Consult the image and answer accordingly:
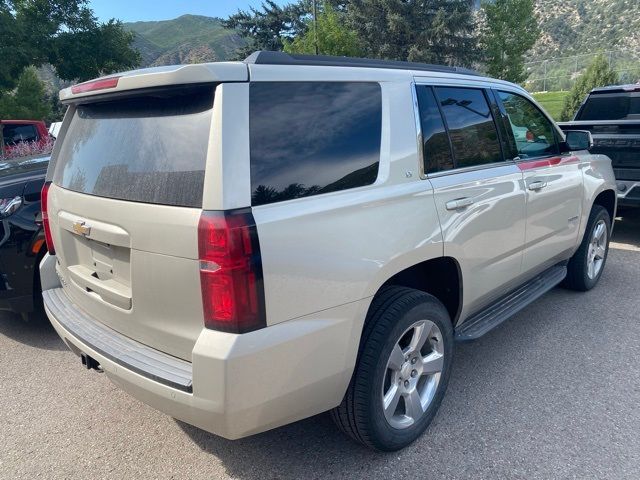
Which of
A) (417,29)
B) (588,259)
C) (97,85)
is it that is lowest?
(588,259)

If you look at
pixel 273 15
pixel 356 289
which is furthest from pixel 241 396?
pixel 273 15

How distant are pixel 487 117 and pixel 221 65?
2053 mm

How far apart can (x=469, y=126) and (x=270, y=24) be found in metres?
37.3

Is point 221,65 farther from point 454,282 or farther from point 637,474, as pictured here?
point 637,474

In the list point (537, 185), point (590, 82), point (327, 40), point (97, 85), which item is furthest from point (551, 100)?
point (97, 85)

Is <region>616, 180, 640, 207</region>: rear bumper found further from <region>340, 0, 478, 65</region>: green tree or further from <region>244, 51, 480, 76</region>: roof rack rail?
<region>340, 0, 478, 65</region>: green tree

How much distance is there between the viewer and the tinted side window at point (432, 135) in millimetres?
2732

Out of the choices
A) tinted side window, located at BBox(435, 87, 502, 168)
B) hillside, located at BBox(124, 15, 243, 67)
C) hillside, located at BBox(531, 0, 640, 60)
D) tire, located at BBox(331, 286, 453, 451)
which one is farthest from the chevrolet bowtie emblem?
hillside, located at BBox(124, 15, 243, 67)

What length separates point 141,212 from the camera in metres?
2.12

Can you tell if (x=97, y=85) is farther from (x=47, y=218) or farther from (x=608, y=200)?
(x=608, y=200)

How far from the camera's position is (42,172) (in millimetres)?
4160

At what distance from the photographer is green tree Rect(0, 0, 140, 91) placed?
54.4ft

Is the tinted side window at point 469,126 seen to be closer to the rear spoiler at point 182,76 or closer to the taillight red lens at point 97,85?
the rear spoiler at point 182,76

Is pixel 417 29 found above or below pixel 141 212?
above
